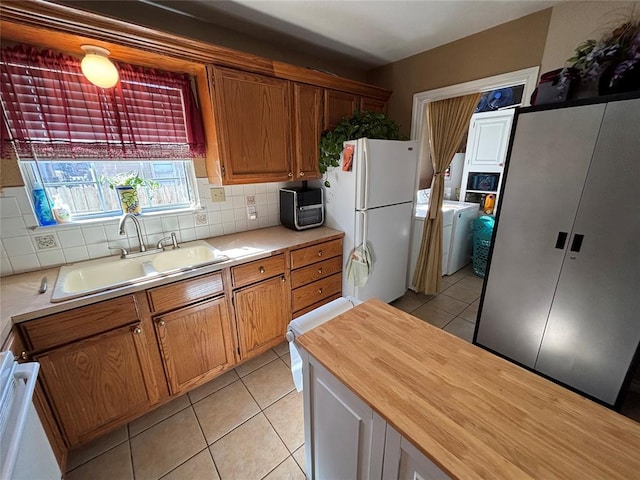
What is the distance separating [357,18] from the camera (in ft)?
5.71

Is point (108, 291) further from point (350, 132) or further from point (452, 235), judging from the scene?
point (452, 235)

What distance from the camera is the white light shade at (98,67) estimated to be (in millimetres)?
1287

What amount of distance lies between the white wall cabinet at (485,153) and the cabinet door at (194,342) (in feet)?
11.0

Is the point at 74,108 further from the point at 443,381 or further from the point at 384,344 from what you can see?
the point at 443,381

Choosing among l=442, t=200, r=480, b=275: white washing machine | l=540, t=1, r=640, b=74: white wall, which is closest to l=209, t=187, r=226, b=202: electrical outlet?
l=540, t=1, r=640, b=74: white wall

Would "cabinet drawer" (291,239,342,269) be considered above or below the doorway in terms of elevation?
below

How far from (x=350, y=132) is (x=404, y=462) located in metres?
2.06

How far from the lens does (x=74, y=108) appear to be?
144 centimetres

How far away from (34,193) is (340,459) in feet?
6.84

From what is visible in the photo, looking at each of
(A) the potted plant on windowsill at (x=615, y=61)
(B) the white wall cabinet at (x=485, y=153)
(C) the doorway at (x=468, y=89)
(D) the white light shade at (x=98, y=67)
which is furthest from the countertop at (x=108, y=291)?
(B) the white wall cabinet at (x=485, y=153)

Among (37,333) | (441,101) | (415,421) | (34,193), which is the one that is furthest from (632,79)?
(34,193)

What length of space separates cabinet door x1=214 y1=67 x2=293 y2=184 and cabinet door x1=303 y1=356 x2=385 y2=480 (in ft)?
4.75

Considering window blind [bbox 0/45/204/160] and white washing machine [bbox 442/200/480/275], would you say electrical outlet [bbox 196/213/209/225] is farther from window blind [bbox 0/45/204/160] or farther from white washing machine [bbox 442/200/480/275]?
white washing machine [bbox 442/200/480/275]

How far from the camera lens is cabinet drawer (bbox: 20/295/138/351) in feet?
3.71
